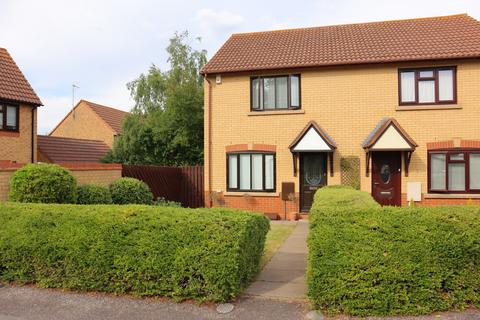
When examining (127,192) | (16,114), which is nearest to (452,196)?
(127,192)

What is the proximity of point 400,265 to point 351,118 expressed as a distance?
29.1 feet

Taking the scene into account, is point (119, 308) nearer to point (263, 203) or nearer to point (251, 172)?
point (263, 203)

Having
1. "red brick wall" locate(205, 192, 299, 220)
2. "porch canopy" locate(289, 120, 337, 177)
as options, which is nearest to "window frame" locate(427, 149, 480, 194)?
"porch canopy" locate(289, 120, 337, 177)

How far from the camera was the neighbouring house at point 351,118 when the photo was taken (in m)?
11.9

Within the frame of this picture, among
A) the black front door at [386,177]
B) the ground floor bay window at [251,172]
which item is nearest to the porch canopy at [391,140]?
the black front door at [386,177]

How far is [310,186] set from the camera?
42.6 ft

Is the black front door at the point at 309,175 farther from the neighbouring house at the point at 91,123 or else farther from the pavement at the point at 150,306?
the neighbouring house at the point at 91,123

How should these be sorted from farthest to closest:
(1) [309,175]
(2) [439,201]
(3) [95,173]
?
1. (1) [309,175]
2. (2) [439,201]
3. (3) [95,173]

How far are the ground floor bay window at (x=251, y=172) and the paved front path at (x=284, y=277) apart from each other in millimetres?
5126

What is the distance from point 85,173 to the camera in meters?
9.98

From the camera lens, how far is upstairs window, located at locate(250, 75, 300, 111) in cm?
1317

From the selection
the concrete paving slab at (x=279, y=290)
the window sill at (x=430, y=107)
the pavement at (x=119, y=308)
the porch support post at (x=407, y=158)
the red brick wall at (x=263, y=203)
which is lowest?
the pavement at (x=119, y=308)

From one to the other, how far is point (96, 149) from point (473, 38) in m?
21.5

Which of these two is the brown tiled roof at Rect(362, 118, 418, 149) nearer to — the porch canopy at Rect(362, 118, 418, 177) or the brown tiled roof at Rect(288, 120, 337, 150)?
the porch canopy at Rect(362, 118, 418, 177)
